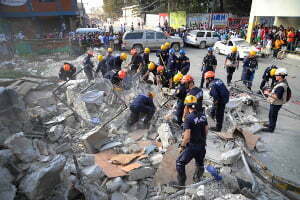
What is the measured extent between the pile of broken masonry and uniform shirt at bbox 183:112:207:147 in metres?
0.80

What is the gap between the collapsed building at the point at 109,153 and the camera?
345 centimetres

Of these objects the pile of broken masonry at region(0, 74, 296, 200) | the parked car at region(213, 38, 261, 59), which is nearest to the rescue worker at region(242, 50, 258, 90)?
the pile of broken masonry at region(0, 74, 296, 200)

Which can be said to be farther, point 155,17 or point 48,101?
point 155,17

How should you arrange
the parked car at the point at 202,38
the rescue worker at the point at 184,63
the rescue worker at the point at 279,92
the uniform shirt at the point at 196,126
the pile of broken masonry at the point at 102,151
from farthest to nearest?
the parked car at the point at 202,38, the rescue worker at the point at 184,63, the rescue worker at the point at 279,92, the uniform shirt at the point at 196,126, the pile of broken masonry at the point at 102,151

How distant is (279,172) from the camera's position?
4.89 metres

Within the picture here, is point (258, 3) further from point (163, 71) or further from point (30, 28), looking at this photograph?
point (30, 28)

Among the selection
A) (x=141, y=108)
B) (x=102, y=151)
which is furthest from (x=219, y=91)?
(x=102, y=151)

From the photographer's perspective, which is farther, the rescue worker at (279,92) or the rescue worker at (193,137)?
the rescue worker at (279,92)

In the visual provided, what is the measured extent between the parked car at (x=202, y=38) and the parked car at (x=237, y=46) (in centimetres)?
234

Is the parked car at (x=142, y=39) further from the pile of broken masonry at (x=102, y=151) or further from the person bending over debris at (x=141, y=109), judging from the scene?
the person bending over debris at (x=141, y=109)

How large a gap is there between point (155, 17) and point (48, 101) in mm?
28611

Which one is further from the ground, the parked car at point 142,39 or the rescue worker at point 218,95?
the parked car at point 142,39

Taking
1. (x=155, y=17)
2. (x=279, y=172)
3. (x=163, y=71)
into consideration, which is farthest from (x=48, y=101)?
(x=155, y=17)

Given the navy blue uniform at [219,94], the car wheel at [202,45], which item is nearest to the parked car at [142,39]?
the car wheel at [202,45]
